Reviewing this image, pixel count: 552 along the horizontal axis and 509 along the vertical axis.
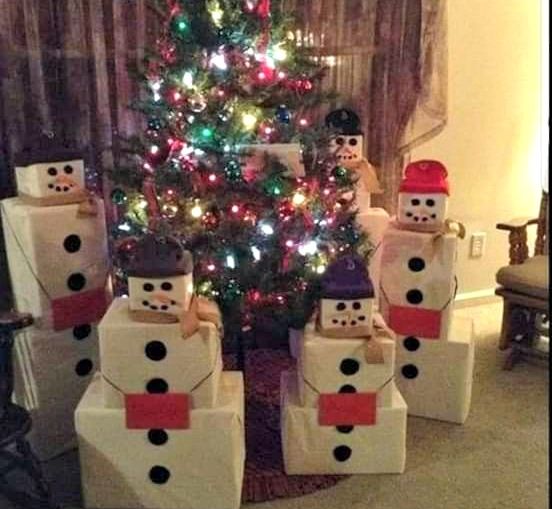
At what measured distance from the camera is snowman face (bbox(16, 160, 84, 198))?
8.21ft

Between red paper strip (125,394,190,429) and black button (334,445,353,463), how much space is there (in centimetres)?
53

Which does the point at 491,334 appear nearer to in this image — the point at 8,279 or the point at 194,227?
the point at 194,227

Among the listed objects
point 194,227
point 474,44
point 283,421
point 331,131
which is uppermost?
point 474,44

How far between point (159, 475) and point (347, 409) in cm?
60

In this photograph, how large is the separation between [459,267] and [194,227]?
5.75 ft

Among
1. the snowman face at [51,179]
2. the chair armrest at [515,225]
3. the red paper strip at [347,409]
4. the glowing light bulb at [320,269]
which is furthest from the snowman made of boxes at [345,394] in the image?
the chair armrest at [515,225]

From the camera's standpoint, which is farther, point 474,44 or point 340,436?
point 474,44

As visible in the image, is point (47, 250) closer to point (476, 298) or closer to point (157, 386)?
point (157, 386)

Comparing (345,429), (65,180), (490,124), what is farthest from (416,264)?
(490,124)

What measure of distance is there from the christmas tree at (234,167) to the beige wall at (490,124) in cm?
108

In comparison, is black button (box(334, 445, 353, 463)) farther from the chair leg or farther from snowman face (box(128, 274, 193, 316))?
the chair leg

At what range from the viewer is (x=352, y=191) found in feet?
9.39

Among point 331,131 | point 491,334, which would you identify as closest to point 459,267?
point 491,334

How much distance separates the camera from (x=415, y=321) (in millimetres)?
2777
